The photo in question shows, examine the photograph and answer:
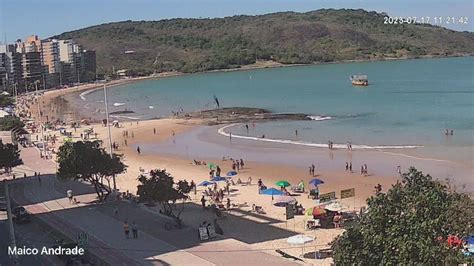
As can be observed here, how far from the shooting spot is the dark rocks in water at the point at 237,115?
72.1m

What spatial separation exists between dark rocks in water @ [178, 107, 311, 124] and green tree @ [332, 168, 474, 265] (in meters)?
58.8

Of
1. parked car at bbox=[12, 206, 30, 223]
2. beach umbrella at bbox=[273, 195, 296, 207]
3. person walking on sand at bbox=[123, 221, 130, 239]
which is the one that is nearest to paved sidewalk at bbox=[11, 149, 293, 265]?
person walking on sand at bbox=[123, 221, 130, 239]

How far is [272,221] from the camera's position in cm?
2720

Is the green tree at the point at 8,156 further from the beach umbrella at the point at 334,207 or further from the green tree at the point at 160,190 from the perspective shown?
the beach umbrella at the point at 334,207

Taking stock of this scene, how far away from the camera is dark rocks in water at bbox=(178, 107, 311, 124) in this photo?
236ft

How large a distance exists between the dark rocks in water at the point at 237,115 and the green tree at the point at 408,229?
58.8 m

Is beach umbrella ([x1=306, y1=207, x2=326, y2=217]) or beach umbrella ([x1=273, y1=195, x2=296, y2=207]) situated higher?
beach umbrella ([x1=306, y1=207, x2=326, y2=217])

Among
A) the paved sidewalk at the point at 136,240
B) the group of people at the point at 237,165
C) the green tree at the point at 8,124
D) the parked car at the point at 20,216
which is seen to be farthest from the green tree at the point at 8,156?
the green tree at the point at 8,124

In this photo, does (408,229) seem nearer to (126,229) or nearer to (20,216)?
(126,229)

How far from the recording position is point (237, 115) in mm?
78062

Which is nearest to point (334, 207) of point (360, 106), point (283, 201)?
point (283, 201)

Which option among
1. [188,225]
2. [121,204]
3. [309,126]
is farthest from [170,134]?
[188,225]

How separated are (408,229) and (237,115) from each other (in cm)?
6767

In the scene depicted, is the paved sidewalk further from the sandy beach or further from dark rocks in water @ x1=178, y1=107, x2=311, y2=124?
dark rocks in water @ x1=178, y1=107, x2=311, y2=124
